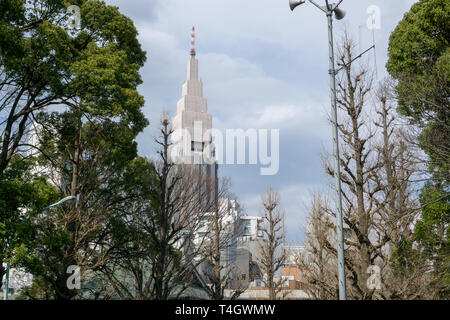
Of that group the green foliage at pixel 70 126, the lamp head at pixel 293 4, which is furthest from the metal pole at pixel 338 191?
the green foliage at pixel 70 126

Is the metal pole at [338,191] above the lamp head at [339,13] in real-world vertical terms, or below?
below

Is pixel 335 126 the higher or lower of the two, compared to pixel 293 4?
lower

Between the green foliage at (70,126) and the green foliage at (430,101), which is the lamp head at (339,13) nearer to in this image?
the green foliage at (430,101)

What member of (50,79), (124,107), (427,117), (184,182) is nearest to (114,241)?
(184,182)

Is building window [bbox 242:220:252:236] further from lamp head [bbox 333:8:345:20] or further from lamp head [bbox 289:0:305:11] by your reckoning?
lamp head [bbox 289:0:305:11]

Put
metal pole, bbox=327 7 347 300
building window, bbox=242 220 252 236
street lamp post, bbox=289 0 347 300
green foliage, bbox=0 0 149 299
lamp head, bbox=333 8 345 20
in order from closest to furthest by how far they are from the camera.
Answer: metal pole, bbox=327 7 347 300
street lamp post, bbox=289 0 347 300
lamp head, bbox=333 8 345 20
green foliage, bbox=0 0 149 299
building window, bbox=242 220 252 236

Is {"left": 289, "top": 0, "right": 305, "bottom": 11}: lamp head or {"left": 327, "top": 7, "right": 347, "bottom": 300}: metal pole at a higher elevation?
{"left": 289, "top": 0, "right": 305, "bottom": 11}: lamp head

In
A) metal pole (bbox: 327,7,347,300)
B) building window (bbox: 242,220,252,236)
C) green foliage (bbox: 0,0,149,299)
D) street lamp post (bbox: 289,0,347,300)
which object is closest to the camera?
metal pole (bbox: 327,7,347,300)

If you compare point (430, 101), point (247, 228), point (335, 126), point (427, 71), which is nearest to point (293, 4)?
point (335, 126)

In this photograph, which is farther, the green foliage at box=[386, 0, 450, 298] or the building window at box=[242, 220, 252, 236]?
the building window at box=[242, 220, 252, 236]

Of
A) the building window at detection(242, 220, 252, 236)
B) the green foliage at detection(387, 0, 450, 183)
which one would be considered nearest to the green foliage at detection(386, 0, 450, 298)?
the green foliage at detection(387, 0, 450, 183)

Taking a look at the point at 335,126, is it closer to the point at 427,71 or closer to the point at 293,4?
the point at 293,4

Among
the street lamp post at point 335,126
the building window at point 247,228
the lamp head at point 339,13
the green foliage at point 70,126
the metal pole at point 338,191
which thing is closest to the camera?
the metal pole at point 338,191

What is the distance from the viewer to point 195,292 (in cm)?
2778
